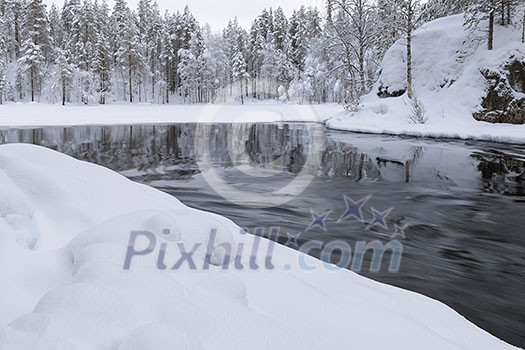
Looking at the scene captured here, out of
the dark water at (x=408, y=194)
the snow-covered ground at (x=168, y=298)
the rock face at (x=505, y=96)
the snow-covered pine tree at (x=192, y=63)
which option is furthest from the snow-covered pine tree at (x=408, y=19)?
the snow-covered pine tree at (x=192, y=63)

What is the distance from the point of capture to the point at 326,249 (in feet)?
15.3

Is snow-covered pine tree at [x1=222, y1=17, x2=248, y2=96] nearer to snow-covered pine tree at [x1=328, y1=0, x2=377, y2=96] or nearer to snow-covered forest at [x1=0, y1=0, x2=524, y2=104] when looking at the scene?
snow-covered forest at [x1=0, y1=0, x2=524, y2=104]

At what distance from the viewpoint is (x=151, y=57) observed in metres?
63.6

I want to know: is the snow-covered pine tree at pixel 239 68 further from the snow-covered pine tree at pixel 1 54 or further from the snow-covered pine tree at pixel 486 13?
the snow-covered pine tree at pixel 486 13

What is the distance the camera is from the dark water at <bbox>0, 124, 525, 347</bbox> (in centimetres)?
386

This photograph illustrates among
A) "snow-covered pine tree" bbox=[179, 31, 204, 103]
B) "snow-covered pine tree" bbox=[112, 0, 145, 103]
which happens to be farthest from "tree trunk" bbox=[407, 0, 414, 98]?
"snow-covered pine tree" bbox=[179, 31, 204, 103]

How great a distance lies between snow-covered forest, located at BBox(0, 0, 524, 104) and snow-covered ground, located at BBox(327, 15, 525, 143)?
1287 centimetres

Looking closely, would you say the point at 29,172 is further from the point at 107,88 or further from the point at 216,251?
the point at 107,88

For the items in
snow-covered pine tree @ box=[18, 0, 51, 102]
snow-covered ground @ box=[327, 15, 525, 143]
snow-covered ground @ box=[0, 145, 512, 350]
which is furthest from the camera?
snow-covered pine tree @ box=[18, 0, 51, 102]

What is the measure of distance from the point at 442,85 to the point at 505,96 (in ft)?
14.0

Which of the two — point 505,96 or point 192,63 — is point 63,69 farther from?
point 505,96

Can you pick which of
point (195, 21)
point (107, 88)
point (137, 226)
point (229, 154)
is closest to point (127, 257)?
point (137, 226)

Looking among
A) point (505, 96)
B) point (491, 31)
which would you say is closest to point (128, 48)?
point (491, 31)

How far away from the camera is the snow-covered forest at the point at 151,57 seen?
47.8 m
